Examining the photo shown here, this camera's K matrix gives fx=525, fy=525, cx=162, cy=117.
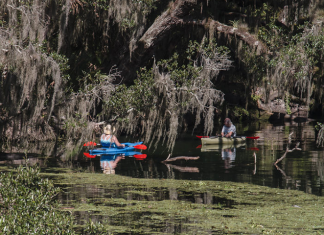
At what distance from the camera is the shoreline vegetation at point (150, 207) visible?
5811mm

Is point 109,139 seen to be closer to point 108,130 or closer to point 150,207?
Answer: point 108,130

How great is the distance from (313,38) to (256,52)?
2732 millimetres

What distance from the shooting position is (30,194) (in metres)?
5.98

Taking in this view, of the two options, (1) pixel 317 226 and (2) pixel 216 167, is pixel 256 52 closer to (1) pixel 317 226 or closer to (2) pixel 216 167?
(2) pixel 216 167

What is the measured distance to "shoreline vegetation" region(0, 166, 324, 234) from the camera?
19.1 ft

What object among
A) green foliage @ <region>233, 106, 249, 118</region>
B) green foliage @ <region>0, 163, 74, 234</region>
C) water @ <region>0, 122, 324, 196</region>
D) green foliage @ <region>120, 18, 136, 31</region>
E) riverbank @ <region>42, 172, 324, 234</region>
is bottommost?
riverbank @ <region>42, 172, 324, 234</region>

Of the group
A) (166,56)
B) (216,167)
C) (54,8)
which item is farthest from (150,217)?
(166,56)

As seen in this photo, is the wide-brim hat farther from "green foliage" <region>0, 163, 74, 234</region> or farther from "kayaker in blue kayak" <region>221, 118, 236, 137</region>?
"green foliage" <region>0, 163, 74, 234</region>

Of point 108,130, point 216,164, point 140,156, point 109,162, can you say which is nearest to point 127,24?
point 108,130

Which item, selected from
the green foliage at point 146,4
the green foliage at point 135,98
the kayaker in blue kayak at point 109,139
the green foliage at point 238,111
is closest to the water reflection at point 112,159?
the kayaker in blue kayak at point 109,139

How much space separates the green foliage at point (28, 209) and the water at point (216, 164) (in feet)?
22.7

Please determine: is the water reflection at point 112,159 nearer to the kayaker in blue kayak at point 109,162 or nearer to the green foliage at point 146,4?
the kayaker in blue kayak at point 109,162

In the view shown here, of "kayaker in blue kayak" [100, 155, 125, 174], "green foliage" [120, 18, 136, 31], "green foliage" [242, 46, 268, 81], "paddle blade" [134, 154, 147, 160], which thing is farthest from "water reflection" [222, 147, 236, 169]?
"green foliage" [120, 18, 136, 31]

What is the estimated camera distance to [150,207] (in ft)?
31.2
